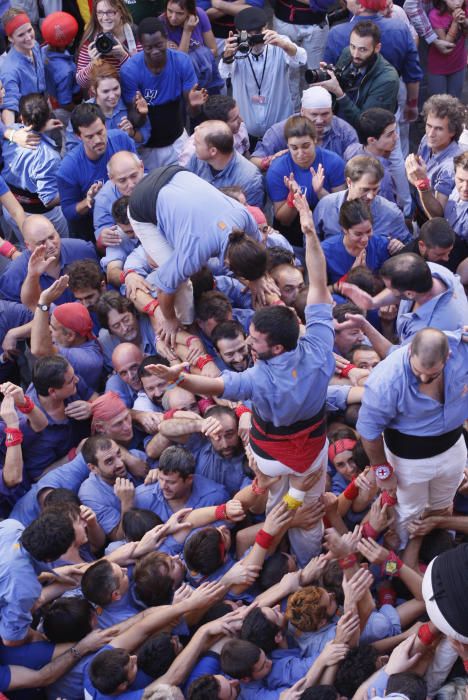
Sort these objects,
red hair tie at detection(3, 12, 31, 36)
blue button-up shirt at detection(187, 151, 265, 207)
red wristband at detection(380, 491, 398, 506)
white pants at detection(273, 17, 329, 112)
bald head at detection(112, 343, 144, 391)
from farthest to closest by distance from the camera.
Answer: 1. white pants at detection(273, 17, 329, 112)
2. red hair tie at detection(3, 12, 31, 36)
3. blue button-up shirt at detection(187, 151, 265, 207)
4. bald head at detection(112, 343, 144, 391)
5. red wristband at detection(380, 491, 398, 506)

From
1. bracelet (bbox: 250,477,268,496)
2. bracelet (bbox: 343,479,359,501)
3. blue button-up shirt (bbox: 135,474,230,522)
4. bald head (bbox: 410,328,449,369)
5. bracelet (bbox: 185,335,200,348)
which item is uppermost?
bald head (bbox: 410,328,449,369)

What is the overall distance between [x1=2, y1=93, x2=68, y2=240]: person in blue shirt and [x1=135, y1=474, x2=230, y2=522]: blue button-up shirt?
2.55 meters

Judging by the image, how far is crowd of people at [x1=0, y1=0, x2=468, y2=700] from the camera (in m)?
3.91

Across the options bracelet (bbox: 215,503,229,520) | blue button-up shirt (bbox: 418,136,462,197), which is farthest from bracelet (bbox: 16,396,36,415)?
blue button-up shirt (bbox: 418,136,462,197)

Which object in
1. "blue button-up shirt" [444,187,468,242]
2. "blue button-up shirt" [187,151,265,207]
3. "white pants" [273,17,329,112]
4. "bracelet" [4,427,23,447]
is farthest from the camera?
"white pants" [273,17,329,112]

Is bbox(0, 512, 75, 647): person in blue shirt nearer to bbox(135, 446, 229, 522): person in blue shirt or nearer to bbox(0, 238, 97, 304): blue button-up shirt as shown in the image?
bbox(135, 446, 229, 522): person in blue shirt

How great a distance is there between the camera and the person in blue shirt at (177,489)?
4.43 metres

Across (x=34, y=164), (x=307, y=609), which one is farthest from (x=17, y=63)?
(x=307, y=609)

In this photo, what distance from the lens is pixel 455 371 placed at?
401 centimetres

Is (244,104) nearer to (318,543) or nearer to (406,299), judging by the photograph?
(406,299)

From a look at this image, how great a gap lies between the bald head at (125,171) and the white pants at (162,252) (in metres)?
0.70

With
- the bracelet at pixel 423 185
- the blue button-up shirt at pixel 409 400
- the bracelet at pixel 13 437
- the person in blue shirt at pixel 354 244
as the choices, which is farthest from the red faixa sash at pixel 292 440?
the bracelet at pixel 423 185

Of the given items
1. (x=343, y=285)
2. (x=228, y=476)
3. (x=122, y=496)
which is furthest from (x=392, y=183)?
(x=122, y=496)

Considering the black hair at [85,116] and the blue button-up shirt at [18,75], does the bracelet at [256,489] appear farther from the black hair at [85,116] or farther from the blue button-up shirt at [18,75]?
the blue button-up shirt at [18,75]
